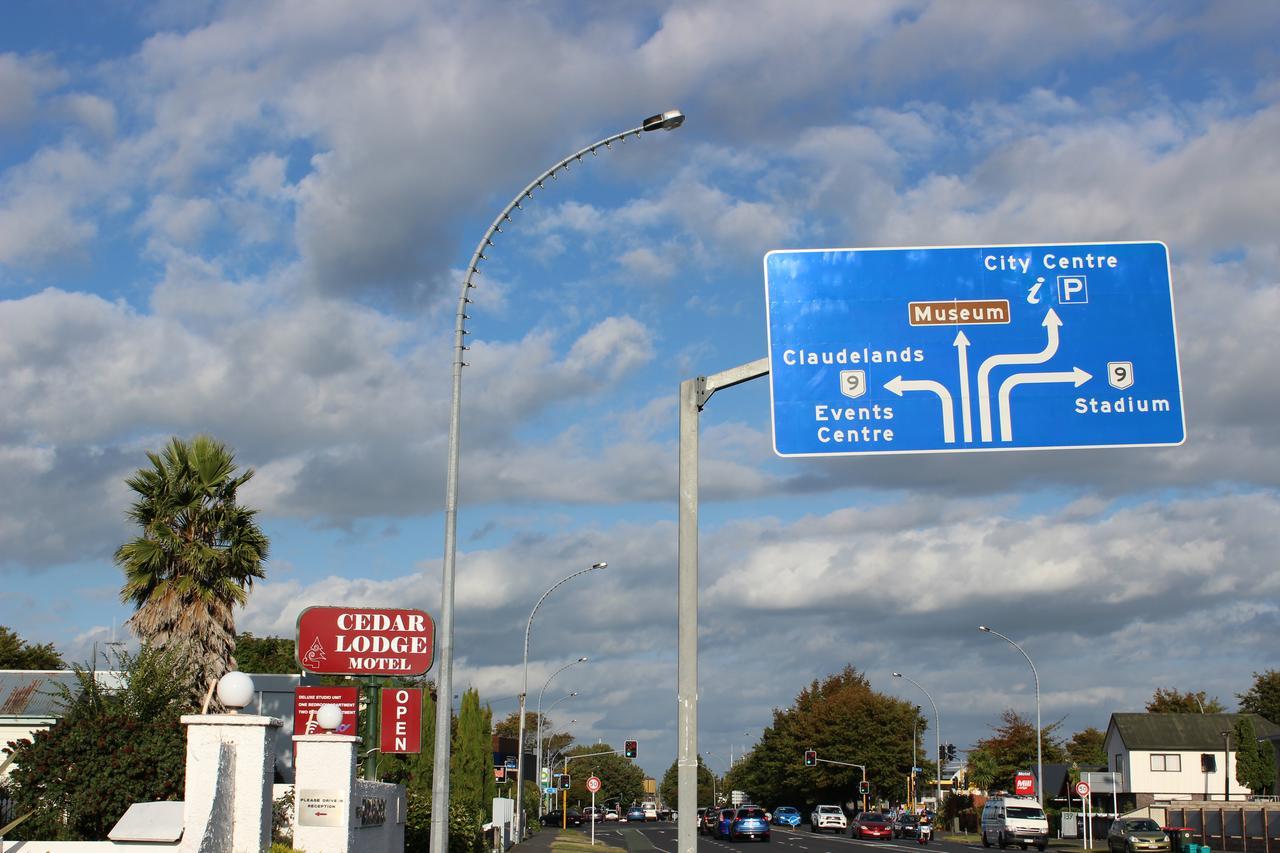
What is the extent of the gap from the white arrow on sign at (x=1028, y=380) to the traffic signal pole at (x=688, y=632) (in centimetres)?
312

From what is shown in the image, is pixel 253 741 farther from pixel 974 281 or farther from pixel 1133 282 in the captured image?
pixel 1133 282

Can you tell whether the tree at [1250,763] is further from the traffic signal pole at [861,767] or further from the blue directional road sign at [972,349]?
the blue directional road sign at [972,349]

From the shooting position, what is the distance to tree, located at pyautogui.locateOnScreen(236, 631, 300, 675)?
3514 inches

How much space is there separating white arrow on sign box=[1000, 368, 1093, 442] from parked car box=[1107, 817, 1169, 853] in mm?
36923

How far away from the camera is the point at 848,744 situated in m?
120

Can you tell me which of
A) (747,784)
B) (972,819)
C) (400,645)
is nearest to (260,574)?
(400,645)

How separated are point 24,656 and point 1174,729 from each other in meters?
A: 72.8

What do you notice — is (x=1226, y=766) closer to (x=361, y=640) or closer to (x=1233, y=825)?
(x=1233, y=825)

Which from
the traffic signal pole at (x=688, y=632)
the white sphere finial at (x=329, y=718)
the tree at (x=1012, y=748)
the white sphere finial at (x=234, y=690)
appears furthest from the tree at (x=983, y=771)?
the traffic signal pole at (x=688, y=632)

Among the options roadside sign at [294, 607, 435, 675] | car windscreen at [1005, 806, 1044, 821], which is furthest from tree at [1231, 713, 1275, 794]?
roadside sign at [294, 607, 435, 675]

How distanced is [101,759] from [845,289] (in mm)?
11667

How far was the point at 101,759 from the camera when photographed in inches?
686

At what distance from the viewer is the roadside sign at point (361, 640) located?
2533 cm

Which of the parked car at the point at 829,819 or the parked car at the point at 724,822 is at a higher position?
the parked car at the point at 724,822
